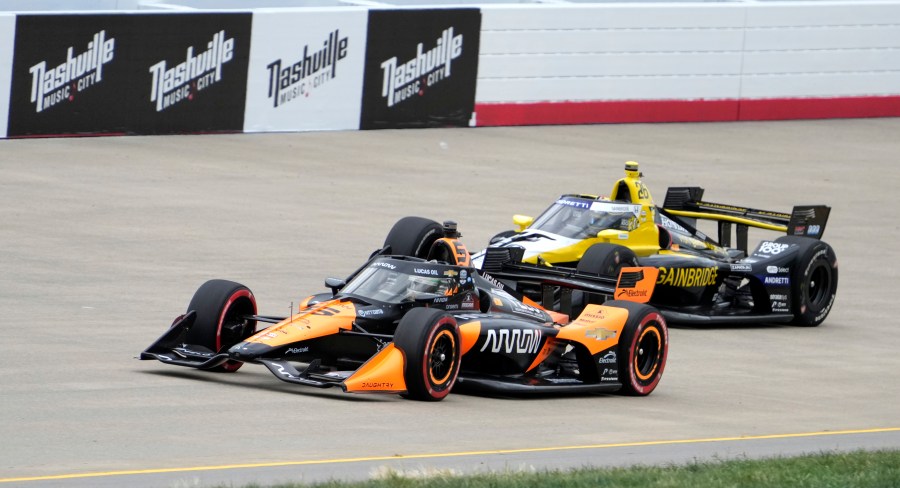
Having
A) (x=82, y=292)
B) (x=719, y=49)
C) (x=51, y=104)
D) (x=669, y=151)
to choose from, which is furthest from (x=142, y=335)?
(x=719, y=49)

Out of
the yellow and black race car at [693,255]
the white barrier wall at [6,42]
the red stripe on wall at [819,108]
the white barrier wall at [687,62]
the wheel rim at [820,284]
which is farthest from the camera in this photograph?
the red stripe on wall at [819,108]

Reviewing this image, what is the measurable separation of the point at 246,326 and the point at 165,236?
7.69m

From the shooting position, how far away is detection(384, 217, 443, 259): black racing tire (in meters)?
17.5

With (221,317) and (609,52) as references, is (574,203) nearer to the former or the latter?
(221,317)

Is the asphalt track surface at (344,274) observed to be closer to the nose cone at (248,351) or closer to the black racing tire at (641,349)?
the black racing tire at (641,349)

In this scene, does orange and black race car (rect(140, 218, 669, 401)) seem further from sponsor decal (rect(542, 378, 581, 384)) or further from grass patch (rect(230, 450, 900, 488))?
grass patch (rect(230, 450, 900, 488))

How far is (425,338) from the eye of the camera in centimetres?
1378

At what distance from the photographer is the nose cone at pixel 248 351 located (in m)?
14.0

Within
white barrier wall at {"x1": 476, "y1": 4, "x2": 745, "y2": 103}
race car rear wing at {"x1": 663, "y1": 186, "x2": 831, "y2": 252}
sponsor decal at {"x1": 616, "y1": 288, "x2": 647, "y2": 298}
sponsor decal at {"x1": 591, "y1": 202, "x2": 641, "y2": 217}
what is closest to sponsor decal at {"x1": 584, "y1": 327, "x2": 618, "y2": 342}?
sponsor decal at {"x1": 616, "y1": 288, "x2": 647, "y2": 298}

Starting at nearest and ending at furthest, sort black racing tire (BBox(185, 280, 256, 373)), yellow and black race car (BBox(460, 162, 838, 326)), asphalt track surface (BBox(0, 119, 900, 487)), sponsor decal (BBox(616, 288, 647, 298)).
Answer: asphalt track surface (BBox(0, 119, 900, 487)) < black racing tire (BBox(185, 280, 256, 373)) < sponsor decal (BBox(616, 288, 647, 298)) < yellow and black race car (BBox(460, 162, 838, 326))

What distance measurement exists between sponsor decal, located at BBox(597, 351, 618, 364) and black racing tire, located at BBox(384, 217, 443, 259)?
2.76 meters

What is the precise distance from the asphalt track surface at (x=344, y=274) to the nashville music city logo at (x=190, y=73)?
0.74 metres

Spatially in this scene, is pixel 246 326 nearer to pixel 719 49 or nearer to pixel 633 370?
pixel 633 370

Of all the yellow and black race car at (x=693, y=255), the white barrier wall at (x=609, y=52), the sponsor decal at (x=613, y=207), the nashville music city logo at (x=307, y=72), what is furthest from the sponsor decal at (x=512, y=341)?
the white barrier wall at (x=609, y=52)
